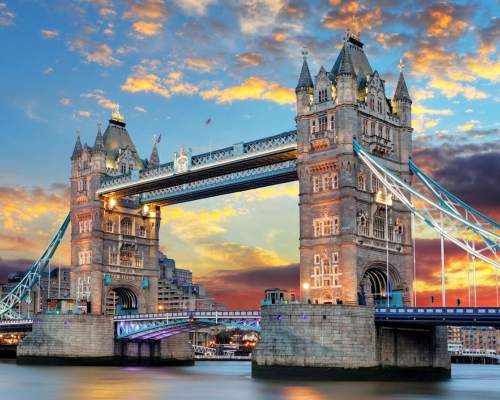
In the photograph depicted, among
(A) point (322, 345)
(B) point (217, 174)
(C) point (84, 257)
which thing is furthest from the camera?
(C) point (84, 257)

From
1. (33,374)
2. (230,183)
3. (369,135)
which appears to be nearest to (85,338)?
(33,374)

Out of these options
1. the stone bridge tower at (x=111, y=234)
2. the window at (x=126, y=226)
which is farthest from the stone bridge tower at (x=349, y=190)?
the window at (x=126, y=226)

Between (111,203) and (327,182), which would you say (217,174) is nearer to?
(327,182)

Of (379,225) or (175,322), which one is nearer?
(379,225)

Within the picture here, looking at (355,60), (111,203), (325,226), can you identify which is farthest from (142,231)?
(355,60)

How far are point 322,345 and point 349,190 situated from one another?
13.4m

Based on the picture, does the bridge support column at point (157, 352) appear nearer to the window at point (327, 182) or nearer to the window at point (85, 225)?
the window at point (85, 225)

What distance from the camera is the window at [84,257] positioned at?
95625mm

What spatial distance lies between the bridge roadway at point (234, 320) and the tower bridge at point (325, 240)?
0.12 metres

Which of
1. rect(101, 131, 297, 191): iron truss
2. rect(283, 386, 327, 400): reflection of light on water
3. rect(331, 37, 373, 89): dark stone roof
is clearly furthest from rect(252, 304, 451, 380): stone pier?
rect(331, 37, 373, 89): dark stone roof

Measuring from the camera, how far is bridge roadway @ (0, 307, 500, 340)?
6125 cm

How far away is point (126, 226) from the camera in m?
98.9

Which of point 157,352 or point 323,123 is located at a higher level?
point 323,123

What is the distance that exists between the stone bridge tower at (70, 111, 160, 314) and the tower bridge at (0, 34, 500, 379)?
0.58 ft
